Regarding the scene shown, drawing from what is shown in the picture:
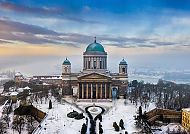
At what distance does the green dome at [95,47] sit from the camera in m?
42.2

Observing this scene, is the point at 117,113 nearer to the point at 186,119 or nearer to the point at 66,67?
the point at 186,119

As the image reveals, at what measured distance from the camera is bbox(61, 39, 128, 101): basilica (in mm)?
39031

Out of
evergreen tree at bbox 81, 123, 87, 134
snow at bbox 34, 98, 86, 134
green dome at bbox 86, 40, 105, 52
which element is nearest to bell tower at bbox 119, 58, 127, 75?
green dome at bbox 86, 40, 105, 52

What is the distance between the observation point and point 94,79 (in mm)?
38938

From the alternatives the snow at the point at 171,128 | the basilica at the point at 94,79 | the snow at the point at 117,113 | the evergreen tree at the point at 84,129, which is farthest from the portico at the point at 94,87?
the evergreen tree at the point at 84,129

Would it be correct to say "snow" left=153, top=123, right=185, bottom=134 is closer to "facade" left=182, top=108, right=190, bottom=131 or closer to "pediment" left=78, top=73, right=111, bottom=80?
"facade" left=182, top=108, right=190, bottom=131

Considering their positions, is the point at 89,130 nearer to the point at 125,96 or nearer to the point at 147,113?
the point at 147,113

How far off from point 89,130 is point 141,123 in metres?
3.88

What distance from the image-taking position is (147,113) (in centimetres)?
3064

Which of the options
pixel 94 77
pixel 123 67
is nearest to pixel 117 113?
pixel 94 77

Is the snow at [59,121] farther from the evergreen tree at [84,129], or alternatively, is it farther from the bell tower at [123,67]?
the bell tower at [123,67]

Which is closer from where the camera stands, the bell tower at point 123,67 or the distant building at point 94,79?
the distant building at point 94,79

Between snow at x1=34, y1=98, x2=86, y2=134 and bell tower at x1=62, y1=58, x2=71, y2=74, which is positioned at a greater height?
bell tower at x1=62, y1=58, x2=71, y2=74

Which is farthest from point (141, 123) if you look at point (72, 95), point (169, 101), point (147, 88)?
point (147, 88)
